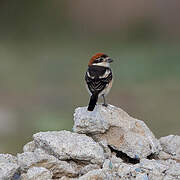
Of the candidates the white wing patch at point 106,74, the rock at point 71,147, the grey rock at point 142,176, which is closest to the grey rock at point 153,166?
the grey rock at point 142,176

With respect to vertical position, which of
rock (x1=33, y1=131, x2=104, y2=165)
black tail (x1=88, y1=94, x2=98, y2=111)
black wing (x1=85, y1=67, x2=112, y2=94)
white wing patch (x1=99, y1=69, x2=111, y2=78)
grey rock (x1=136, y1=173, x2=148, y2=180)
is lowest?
grey rock (x1=136, y1=173, x2=148, y2=180)

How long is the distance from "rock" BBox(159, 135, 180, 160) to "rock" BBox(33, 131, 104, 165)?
1.29 meters

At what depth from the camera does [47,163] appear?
825cm

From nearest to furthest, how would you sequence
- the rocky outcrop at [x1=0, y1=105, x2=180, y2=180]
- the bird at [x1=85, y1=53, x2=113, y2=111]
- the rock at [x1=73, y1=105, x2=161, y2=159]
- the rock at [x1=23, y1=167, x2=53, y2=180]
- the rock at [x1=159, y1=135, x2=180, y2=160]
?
the rock at [x1=23, y1=167, x2=53, y2=180] → the rocky outcrop at [x1=0, y1=105, x2=180, y2=180] → the rock at [x1=73, y1=105, x2=161, y2=159] → the rock at [x1=159, y1=135, x2=180, y2=160] → the bird at [x1=85, y1=53, x2=113, y2=111]

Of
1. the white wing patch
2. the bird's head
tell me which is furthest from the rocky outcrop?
the bird's head

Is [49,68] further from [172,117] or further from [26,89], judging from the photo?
[172,117]

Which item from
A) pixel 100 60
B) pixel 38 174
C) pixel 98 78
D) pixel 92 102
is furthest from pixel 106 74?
pixel 38 174

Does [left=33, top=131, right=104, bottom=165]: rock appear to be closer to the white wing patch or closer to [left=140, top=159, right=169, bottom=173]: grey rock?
[left=140, top=159, right=169, bottom=173]: grey rock

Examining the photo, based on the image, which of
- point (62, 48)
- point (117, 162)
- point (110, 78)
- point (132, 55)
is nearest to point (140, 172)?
point (117, 162)

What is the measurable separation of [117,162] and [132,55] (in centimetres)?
3143

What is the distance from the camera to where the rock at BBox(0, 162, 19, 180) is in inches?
316

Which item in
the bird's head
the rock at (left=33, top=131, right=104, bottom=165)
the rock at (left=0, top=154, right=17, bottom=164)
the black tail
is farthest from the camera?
the bird's head

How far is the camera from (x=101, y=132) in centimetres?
907

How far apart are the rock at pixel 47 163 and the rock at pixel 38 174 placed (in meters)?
0.14
